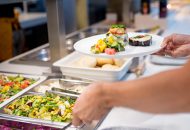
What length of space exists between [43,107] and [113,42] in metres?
0.36

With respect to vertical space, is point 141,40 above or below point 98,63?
above

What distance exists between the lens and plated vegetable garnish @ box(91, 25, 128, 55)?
1002 mm

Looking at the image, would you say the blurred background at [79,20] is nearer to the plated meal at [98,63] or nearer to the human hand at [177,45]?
the plated meal at [98,63]

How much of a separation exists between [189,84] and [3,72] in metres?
1.15

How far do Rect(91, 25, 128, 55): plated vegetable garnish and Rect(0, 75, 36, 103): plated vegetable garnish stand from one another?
441 millimetres

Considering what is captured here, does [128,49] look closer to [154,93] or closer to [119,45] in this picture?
[119,45]

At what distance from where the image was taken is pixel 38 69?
1.55 m

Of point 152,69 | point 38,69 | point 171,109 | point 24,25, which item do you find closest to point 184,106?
point 171,109

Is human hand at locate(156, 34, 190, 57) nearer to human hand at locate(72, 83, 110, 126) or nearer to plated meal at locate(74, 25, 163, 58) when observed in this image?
plated meal at locate(74, 25, 163, 58)

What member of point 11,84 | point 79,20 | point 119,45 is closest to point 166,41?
point 119,45

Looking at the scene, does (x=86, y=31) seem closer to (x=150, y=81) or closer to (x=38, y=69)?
(x=38, y=69)

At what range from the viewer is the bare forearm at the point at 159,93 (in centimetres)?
56

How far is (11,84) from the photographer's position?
1.31 metres

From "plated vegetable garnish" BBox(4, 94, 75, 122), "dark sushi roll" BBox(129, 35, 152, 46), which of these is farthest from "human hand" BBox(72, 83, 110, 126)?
"dark sushi roll" BBox(129, 35, 152, 46)
